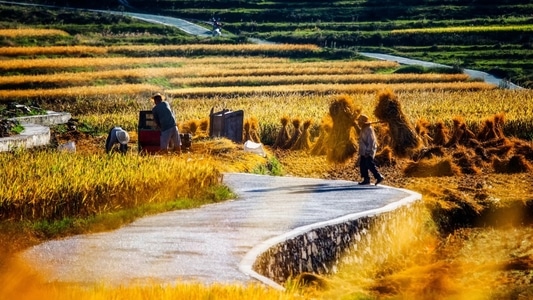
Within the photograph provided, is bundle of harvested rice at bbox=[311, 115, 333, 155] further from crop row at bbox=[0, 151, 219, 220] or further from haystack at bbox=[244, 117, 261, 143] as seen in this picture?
crop row at bbox=[0, 151, 219, 220]

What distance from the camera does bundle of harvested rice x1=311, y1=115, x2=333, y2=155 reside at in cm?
3300

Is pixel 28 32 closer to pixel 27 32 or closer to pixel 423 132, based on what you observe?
pixel 27 32

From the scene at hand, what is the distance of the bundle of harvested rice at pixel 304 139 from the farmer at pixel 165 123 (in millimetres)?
10332

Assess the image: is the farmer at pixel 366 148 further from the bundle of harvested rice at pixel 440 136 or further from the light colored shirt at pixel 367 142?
the bundle of harvested rice at pixel 440 136

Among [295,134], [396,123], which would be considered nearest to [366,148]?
[396,123]

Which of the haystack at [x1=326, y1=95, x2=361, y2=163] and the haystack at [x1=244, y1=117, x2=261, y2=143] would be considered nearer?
the haystack at [x1=326, y1=95, x2=361, y2=163]

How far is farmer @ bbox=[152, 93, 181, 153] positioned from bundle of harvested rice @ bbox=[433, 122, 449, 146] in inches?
420

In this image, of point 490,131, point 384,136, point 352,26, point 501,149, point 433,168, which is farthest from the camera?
point 352,26

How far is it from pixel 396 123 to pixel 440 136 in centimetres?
313

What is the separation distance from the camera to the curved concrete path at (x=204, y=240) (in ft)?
42.3

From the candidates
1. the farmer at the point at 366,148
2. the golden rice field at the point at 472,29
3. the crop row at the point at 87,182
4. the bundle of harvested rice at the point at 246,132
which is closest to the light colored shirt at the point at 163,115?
the crop row at the point at 87,182

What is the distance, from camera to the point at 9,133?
103 feet

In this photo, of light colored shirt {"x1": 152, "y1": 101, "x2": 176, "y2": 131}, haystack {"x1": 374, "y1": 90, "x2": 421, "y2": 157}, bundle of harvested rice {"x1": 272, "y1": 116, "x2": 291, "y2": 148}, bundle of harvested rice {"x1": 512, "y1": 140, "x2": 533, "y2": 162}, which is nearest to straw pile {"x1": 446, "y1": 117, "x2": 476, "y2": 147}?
haystack {"x1": 374, "y1": 90, "x2": 421, "y2": 157}

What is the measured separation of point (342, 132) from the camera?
31125 mm
